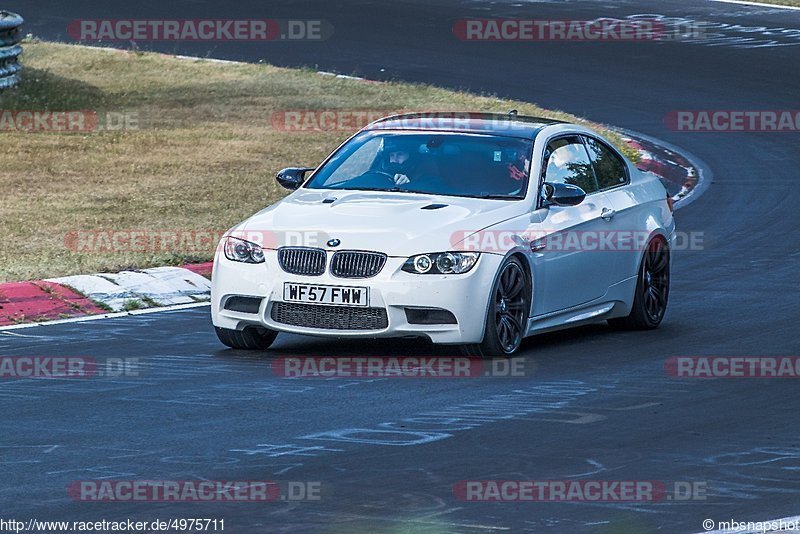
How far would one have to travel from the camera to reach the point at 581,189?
11688mm

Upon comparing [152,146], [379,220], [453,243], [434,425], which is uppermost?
[152,146]

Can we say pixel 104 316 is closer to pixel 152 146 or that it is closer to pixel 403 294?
pixel 403 294

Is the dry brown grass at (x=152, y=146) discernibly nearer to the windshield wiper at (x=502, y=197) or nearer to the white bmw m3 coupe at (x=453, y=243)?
the white bmw m3 coupe at (x=453, y=243)

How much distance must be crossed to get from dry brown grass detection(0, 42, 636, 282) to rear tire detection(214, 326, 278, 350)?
287cm

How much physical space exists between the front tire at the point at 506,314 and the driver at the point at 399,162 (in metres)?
1.11

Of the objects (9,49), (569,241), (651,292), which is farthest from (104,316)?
(9,49)

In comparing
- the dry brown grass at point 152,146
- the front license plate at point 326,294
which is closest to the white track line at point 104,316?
the dry brown grass at point 152,146

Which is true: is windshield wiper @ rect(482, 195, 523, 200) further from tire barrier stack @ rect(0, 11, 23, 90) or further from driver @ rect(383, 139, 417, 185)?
tire barrier stack @ rect(0, 11, 23, 90)

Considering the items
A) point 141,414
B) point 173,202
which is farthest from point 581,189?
point 173,202

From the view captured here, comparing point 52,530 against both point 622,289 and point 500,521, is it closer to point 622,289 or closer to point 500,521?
point 500,521

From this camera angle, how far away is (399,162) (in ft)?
39.1

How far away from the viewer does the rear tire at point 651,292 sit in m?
12.7

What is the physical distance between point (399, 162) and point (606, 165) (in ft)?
5.64

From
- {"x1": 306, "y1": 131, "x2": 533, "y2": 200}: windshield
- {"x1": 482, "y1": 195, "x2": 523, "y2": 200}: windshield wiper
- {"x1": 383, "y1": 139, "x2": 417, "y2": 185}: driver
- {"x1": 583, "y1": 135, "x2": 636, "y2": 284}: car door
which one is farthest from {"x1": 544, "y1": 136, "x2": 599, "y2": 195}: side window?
{"x1": 383, "y1": 139, "x2": 417, "y2": 185}: driver
